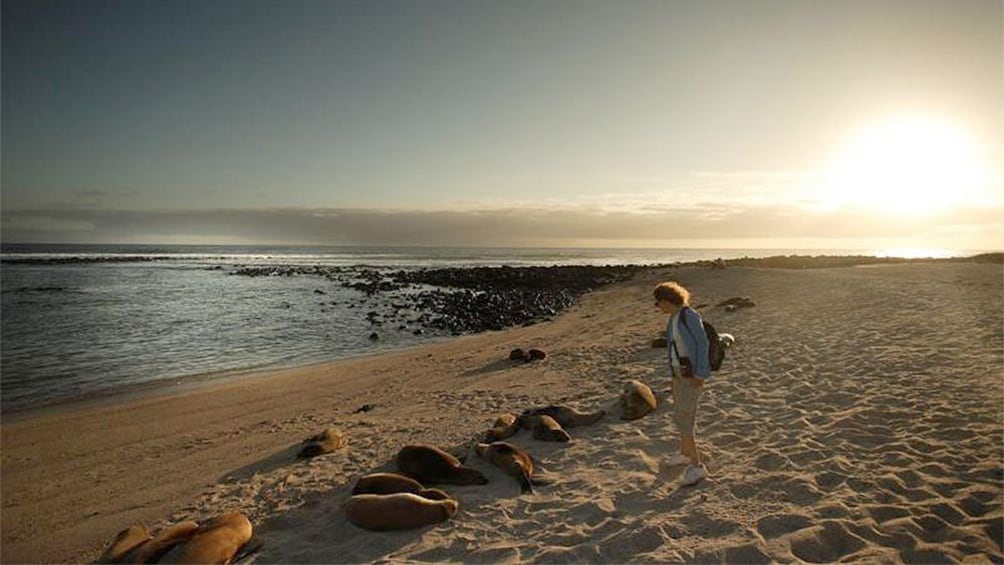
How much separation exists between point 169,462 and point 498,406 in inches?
195

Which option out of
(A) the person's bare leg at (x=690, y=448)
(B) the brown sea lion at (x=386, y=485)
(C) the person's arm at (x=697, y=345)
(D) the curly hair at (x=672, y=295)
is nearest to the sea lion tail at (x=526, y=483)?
(B) the brown sea lion at (x=386, y=485)

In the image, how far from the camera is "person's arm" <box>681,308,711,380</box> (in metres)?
5.23

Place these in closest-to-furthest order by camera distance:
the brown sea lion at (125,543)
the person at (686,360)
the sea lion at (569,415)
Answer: the brown sea lion at (125,543) → the person at (686,360) → the sea lion at (569,415)

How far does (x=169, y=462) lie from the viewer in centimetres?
700

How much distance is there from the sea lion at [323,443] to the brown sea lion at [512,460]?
2.15 m

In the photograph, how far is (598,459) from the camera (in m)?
6.16

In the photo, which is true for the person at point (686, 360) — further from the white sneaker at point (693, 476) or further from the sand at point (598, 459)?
the sand at point (598, 459)

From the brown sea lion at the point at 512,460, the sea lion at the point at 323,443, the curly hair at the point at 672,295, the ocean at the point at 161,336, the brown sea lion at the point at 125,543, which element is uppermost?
the curly hair at the point at 672,295

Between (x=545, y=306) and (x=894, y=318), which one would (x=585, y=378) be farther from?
(x=545, y=306)

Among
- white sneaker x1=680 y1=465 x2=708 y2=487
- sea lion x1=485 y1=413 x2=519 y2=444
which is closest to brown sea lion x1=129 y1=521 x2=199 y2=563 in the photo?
sea lion x1=485 y1=413 x2=519 y2=444

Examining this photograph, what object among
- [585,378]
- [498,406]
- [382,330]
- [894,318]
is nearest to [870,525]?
[498,406]

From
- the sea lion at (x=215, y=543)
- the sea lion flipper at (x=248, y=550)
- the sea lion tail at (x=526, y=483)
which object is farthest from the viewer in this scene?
the sea lion tail at (x=526, y=483)

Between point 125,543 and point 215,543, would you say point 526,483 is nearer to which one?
point 215,543

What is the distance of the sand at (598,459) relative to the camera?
436 cm
